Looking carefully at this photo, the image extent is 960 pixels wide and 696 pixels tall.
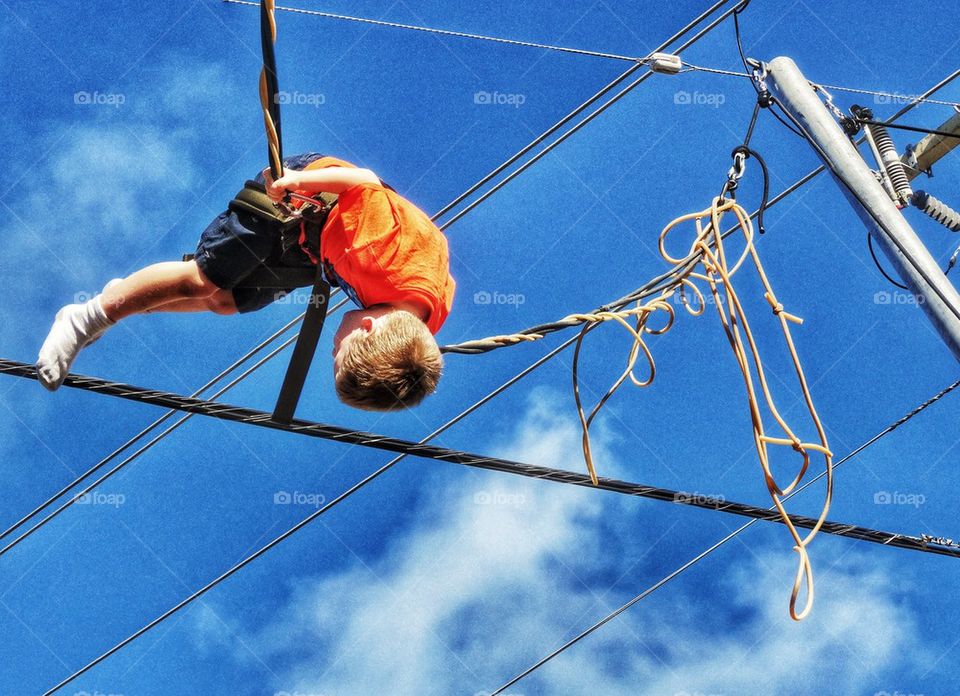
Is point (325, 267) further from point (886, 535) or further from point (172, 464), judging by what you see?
point (172, 464)

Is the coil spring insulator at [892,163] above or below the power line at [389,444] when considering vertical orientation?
above

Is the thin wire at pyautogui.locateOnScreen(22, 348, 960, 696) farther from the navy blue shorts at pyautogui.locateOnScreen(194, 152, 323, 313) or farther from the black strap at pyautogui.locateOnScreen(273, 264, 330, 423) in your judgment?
the navy blue shorts at pyautogui.locateOnScreen(194, 152, 323, 313)

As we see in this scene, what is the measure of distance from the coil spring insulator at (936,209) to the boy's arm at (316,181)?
2.52 meters

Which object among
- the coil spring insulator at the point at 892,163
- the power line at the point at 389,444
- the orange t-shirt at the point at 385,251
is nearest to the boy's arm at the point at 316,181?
the orange t-shirt at the point at 385,251

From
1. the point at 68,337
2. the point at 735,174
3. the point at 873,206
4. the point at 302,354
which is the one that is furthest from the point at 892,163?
the point at 68,337

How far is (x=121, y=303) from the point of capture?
12.2 feet

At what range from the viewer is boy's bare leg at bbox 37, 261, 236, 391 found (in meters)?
3.61

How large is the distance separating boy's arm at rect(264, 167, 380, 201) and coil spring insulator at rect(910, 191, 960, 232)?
2.52m

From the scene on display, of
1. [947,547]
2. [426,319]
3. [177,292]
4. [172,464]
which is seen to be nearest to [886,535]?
[947,547]

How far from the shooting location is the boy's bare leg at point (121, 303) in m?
3.61

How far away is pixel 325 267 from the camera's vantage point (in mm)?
3592

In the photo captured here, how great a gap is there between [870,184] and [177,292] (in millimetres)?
2478

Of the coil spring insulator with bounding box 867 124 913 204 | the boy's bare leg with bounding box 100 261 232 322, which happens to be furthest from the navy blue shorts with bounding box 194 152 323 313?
the coil spring insulator with bounding box 867 124 913 204

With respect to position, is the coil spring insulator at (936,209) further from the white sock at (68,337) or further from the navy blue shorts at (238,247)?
the white sock at (68,337)
